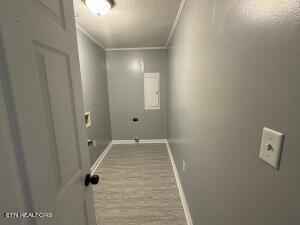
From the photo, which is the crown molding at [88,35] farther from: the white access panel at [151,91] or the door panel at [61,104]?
the door panel at [61,104]

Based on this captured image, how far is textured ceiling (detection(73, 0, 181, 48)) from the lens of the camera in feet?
6.01

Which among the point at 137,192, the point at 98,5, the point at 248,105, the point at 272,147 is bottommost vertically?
the point at 137,192

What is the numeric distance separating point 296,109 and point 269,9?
0.34 metres

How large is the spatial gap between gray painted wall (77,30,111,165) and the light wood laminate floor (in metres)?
0.50

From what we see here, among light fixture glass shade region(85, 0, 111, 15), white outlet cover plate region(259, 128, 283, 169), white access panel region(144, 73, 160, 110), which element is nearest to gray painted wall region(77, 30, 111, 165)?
light fixture glass shade region(85, 0, 111, 15)

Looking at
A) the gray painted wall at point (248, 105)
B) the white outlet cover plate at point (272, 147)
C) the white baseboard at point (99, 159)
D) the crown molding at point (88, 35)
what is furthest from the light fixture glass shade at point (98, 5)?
the white baseboard at point (99, 159)

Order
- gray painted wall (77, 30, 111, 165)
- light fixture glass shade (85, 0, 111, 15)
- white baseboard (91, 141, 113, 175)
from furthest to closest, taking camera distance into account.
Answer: white baseboard (91, 141, 113, 175) → gray painted wall (77, 30, 111, 165) → light fixture glass shade (85, 0, 111, 15)

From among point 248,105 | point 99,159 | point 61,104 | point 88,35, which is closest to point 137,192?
point 99,159

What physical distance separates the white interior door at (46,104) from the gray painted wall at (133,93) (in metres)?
3.15

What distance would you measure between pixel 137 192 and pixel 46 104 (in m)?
1.99

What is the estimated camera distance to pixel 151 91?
161 inches

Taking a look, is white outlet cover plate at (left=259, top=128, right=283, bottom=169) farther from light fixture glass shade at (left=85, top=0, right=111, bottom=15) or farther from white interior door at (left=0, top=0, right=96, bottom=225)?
light fixture glass shade at (left=85, top=0, right=111, bottom=15)

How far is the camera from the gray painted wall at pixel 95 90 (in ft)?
8.59

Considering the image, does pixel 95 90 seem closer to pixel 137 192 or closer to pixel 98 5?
pixel 98 5
